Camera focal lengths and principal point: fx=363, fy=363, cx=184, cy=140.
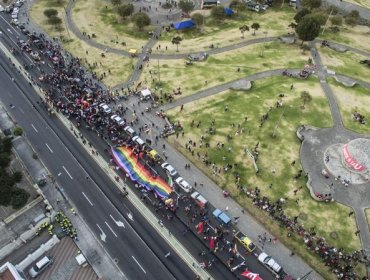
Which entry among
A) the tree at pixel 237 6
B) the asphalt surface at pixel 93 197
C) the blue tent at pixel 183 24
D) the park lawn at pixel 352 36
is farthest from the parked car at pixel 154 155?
the park lawn at pixel 352 36

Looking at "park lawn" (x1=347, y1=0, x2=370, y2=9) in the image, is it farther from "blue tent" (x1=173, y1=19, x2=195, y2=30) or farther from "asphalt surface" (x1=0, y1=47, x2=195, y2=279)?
"asphalt surface" (x1=0, y1=47, x2=195, y2=279)

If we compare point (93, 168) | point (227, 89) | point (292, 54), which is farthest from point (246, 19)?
point (93, 168)

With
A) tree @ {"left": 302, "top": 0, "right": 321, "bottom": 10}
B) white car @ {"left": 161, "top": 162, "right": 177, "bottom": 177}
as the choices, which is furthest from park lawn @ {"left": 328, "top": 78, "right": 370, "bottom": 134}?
white car @ {"left": 161, "top": 162, "right": 177, "bottom": 177}

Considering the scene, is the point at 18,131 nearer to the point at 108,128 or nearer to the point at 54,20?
the point at 108,128

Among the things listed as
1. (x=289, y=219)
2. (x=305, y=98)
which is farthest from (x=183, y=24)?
(x=289, y=219)

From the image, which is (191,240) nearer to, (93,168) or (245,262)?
(245,262)

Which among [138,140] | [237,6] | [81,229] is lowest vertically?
[81,229]
